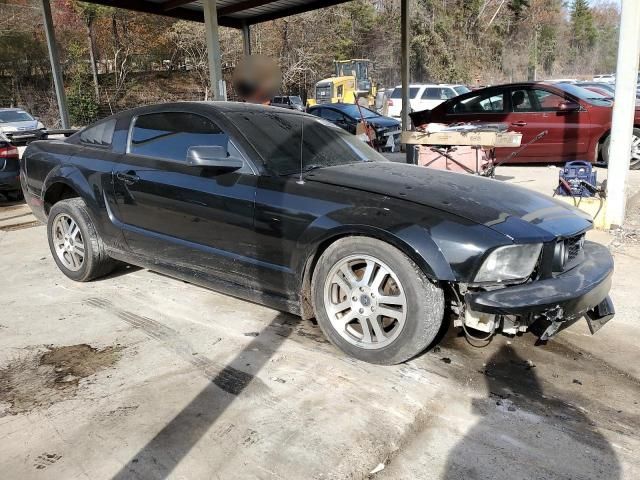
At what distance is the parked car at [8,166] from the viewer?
7.91 metres

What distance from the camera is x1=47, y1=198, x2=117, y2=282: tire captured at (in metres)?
4.43

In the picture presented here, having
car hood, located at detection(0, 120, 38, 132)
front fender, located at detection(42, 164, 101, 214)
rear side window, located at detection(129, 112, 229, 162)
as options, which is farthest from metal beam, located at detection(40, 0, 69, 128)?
car hood, located at detection(0, 120, 38, 132)

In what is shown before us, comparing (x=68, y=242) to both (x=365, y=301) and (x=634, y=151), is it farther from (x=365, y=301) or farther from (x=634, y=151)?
(x=634, y=151)

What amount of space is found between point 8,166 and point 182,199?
18.7 feet

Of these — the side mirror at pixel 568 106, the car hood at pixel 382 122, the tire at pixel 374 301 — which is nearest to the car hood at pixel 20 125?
the car hood at pixel 382 122

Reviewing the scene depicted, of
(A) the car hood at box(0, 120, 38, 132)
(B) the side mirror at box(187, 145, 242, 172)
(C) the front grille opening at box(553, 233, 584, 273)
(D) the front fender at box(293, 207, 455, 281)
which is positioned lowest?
(C) the front grille opening at box(553, 233, 584, 273)

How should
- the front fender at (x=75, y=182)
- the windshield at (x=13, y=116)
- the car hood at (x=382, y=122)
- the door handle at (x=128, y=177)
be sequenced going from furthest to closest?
the windshield at (x=13, y=116) < the car hood at (x=382, y=122) < the front fender at (x=75, y=182) < the door handle at (x=128, y=177)

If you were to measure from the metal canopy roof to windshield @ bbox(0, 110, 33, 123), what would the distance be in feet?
31.0

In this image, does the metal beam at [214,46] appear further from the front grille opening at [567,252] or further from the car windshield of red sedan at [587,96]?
the front grille opening at [567,252]

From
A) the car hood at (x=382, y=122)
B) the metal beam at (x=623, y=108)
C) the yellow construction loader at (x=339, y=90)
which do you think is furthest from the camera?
the yellow construction loader at (x=339, y=90)

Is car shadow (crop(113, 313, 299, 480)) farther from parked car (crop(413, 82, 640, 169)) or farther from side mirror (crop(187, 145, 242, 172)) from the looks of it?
parked car (crop(413, 82, 640, 169))

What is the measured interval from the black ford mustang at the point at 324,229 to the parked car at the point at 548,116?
6.67 metres

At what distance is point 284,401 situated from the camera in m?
2.75

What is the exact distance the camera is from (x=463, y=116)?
1039 cm
